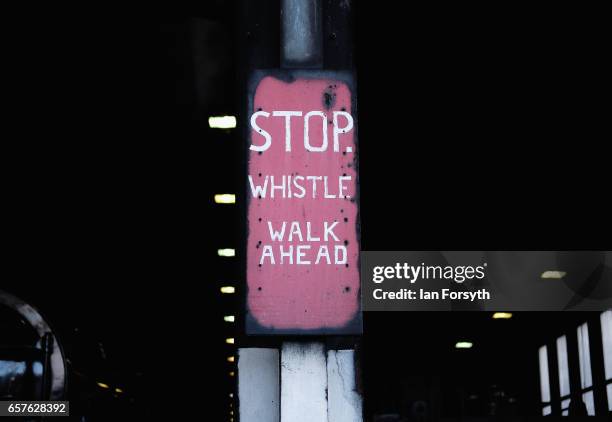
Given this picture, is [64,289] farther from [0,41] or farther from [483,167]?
[483,167]

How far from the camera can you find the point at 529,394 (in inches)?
876

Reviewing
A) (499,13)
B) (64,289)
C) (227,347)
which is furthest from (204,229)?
(227,347)

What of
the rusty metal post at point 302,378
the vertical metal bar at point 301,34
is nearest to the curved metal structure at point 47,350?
the rusty metal post at point 302,378

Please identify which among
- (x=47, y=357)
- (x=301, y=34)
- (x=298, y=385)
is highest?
(x=301, y=34)

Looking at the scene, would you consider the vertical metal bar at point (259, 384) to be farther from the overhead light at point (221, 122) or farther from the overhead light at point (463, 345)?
the overhead light at point (463, 345)

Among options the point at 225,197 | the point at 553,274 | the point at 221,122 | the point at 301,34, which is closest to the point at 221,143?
the point at 221,122

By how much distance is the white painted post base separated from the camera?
486 cm

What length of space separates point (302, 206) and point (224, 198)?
305 inches

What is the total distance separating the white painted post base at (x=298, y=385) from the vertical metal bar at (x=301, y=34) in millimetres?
1857

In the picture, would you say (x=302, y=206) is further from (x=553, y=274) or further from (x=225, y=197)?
(x=553, y=274)

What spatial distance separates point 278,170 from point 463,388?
20552mm

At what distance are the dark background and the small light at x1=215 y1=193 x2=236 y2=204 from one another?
16cm

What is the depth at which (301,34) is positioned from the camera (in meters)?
5.58

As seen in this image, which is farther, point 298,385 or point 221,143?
point 221,143
